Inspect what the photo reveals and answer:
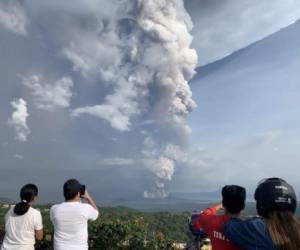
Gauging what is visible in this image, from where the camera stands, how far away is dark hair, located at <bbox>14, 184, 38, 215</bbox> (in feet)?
15.2

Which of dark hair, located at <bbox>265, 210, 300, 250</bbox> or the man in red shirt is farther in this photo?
the man in red shirt

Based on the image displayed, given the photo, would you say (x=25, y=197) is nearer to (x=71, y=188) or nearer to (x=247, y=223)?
(x=71, y=188)

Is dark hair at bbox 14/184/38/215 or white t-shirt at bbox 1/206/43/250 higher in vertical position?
dark hair at bbox 14/184/38/215

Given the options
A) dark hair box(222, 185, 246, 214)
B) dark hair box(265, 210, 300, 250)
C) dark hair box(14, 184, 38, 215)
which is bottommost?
dark hair box(265, 210, 300, 250)

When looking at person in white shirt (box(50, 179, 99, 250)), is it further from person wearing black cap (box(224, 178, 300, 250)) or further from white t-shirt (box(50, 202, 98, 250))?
person wearing black cap (box(224, 178, 300, 250))

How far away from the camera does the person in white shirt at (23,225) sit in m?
4.62

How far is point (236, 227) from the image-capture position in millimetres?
2404

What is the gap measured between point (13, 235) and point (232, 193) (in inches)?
116

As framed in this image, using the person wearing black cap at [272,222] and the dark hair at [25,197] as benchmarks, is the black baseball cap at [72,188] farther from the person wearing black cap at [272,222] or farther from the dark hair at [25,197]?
the person wearing black cap at [272,222]

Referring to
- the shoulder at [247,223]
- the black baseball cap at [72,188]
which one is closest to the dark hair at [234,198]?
the shoulder at [247,223]

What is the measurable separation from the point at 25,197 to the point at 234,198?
2.80 metres

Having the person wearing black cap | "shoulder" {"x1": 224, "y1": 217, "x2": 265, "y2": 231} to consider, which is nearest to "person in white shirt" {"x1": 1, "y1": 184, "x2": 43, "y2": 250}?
"shoulder" {"x1": 224, "y1": 217, "x2": 265, "y2": 231}

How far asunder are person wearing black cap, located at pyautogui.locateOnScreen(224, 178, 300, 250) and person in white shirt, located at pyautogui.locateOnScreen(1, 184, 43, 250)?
118 inches

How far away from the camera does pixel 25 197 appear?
468 cm
